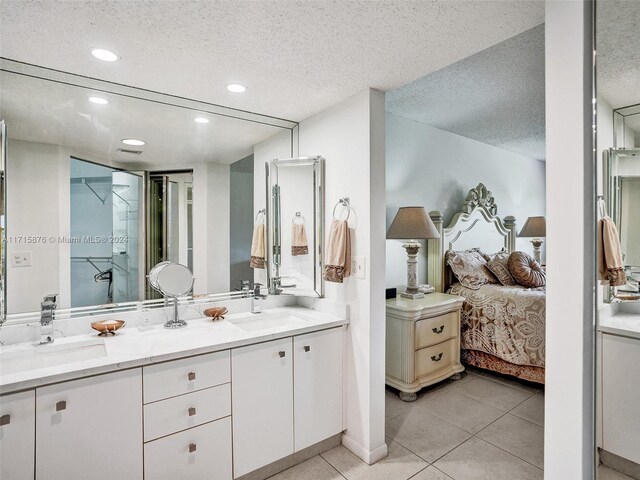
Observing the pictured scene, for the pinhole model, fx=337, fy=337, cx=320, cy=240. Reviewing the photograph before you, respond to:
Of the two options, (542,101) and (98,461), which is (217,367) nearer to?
(98,461)

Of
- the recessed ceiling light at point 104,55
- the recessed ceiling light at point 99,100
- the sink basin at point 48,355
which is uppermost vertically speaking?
the recessed ceiling light at point 104,55

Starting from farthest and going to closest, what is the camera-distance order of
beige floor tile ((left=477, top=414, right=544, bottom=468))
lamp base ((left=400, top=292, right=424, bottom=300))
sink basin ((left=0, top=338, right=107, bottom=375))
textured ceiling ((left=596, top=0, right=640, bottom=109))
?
lamp base ((left=400, top=292, right=424, bottom=300)) < beige floor tile ((left=477, top=414, right=544, bottom=468)) < sink basin ((left=0, top=338, right=107, bottom=375)) < textured ceiling ((left=596, top=0, right=640, bottom=109))

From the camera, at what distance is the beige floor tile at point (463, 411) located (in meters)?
2.53

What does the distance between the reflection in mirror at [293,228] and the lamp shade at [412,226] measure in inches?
37.2

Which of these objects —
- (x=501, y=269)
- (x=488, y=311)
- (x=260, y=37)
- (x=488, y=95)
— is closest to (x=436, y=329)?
(x=488, y=311)

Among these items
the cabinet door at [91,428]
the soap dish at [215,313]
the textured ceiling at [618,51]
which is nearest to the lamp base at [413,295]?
the soap dish at [215,313]

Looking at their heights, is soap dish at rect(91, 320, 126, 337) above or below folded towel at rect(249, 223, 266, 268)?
below

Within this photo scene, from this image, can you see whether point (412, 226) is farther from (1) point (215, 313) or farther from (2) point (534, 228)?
(2) point (534, 228)

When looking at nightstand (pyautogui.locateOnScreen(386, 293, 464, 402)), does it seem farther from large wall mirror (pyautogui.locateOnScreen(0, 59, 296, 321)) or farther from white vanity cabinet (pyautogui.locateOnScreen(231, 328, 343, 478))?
large wall mirror (pyautogui.locateOnScreen(0, 59, 296, 321))

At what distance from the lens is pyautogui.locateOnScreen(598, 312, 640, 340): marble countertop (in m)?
1.15

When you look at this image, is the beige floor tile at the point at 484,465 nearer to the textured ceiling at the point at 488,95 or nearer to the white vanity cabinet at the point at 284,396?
the white vanity cabinet at the point at 284,396

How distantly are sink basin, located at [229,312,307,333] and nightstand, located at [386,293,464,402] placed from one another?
0.98 meters

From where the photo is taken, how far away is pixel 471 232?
4.18 m

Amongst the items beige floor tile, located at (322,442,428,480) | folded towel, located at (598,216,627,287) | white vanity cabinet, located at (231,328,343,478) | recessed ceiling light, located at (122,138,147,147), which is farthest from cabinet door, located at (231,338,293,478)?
folded towel, located at (598,216,627,287)
